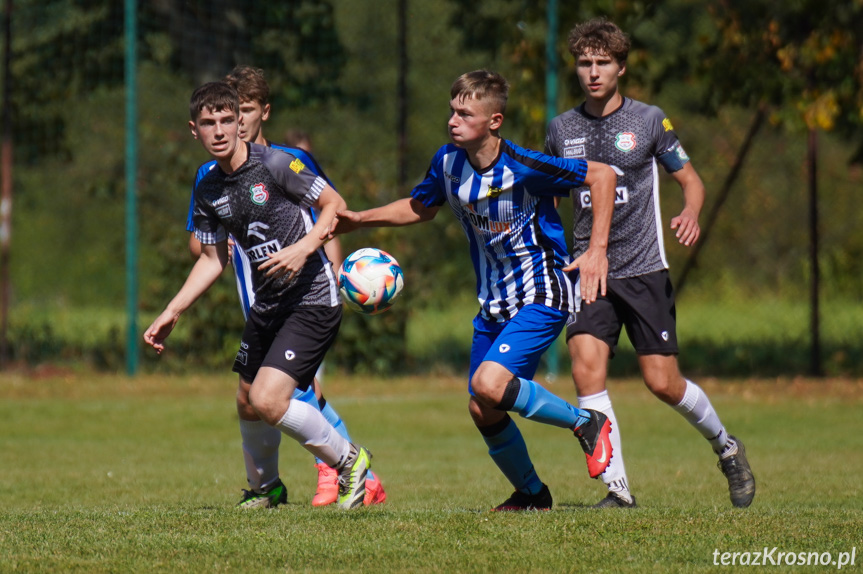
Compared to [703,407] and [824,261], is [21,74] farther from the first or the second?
[824,261]

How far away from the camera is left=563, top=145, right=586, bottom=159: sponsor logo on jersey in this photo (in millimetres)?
5672

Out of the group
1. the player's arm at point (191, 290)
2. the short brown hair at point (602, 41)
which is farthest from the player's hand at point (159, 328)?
the short brown hair at point (602, 41)

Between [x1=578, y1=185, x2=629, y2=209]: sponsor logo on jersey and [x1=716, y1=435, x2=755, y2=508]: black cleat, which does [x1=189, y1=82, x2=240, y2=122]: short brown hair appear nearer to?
[x1=578, y1=185, x2=629, y2=209]: sponsor logo on jersey

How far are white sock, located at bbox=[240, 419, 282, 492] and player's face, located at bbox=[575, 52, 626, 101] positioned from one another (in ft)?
7.77

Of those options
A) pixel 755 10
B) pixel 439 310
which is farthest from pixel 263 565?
pixel 755 10

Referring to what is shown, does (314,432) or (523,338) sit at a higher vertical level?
(523,338)

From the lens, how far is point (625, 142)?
18.4 ft

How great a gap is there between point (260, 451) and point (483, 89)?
217 cm

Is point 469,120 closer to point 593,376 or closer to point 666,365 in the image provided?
point 593,376

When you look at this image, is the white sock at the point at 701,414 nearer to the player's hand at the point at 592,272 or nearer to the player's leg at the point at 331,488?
the player's hand at the point at 592,272

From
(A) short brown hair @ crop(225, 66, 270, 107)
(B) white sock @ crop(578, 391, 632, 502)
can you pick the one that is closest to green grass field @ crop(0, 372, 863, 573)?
(B) white sock @ crop(578, 391, 632, 502)

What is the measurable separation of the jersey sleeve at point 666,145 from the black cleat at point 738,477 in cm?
148

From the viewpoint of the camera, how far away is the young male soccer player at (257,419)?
5688mm

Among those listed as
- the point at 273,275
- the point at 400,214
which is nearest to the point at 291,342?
the point at 273,275
